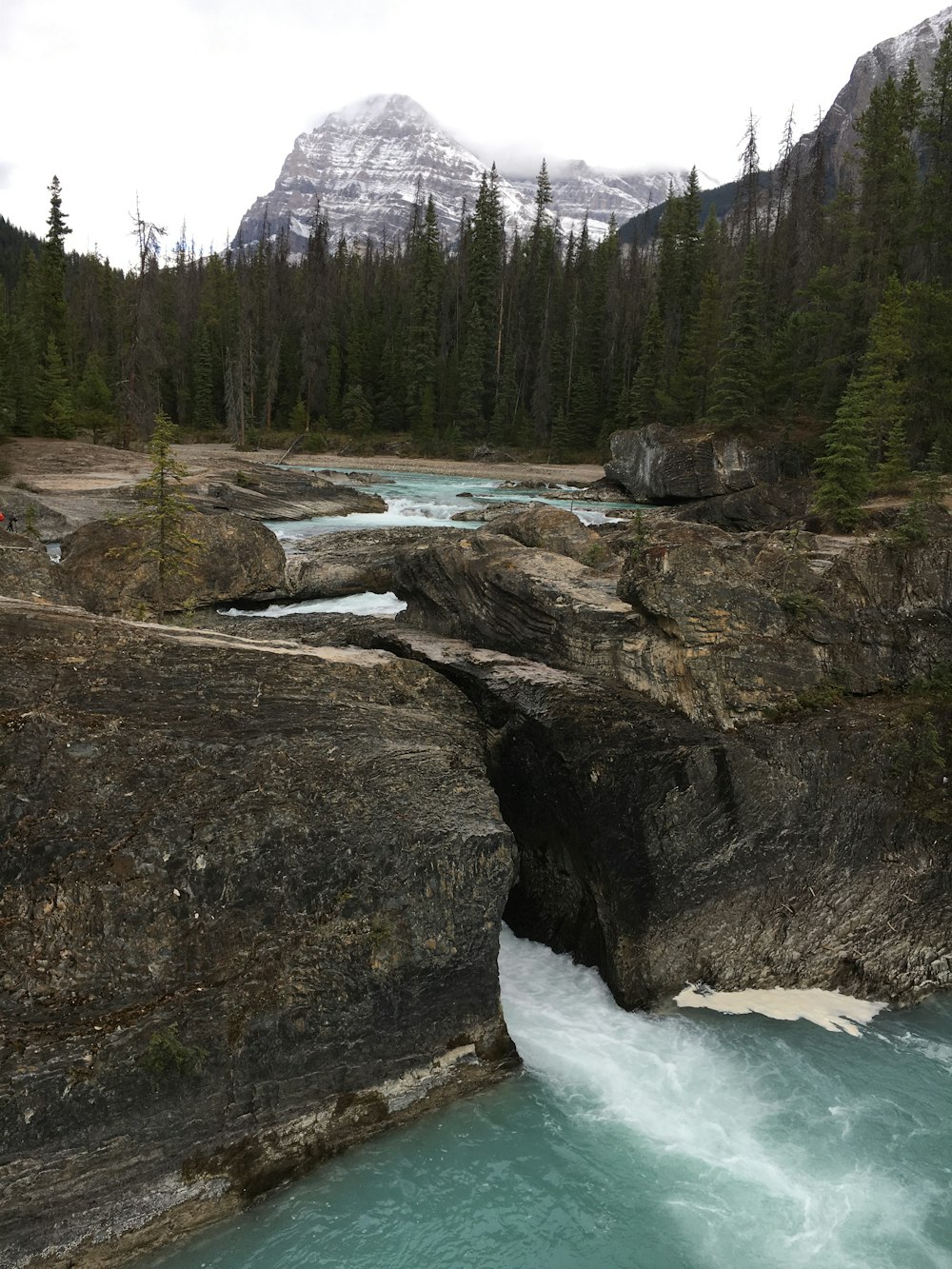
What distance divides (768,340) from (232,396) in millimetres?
39507

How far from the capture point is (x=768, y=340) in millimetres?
50781

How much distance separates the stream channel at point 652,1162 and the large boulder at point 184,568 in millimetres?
9478

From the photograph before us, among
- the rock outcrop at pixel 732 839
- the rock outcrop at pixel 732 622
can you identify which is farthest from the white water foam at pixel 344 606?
the rock outcrop at pixel 732 839

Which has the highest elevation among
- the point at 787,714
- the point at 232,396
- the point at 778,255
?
the point at 778,255

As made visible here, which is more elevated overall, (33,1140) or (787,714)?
(787,714)

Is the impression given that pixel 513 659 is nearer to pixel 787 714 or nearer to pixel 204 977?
pixel 787 714

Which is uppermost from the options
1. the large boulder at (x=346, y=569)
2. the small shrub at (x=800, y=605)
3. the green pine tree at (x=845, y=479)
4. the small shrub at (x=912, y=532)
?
the green pine tree at (x=845, y=479)

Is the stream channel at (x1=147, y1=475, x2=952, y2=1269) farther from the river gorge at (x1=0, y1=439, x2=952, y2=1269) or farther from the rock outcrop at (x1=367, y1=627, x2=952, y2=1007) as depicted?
the rock outcrop at (x1=367, y1=627, x2=952, y2=1007)

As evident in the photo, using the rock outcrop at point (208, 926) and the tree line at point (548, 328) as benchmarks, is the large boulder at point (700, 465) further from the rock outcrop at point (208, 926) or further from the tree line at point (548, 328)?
the rock outcrop at point (208, 926)

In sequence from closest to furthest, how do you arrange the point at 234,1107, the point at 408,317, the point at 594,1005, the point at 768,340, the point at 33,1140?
the point at 33,1140 < the point at 234,1107 < the point at 594,1005 < the point at 768,340 < the point at 408,317

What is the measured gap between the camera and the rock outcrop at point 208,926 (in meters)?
5.54

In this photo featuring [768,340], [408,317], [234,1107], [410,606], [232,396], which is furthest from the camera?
[408,317]

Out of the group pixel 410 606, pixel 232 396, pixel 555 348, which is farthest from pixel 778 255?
pixel 410 606

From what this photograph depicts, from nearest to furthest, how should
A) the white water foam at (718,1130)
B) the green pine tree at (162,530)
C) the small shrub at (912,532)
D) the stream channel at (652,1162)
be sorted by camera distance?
the stream channel at (652,1162)
the white water foam at (718,1130)
the small shrub at (912,532)
the green pine tree at (162,530)
